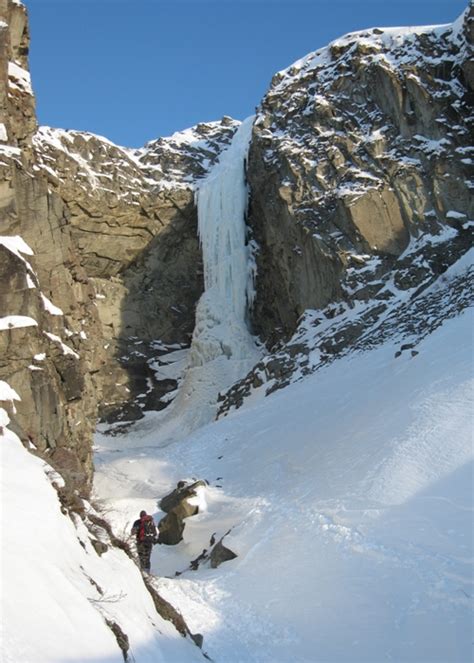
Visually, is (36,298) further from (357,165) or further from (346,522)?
(357,165)

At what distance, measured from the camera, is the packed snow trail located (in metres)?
37.4

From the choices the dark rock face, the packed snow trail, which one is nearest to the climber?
the packed snow trail

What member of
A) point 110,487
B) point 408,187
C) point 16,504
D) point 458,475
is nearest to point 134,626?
point 16,504

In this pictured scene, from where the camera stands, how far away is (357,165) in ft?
123

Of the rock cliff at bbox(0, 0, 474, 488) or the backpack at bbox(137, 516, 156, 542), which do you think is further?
the rock cliff at bbox(0, 0, 474, 488)

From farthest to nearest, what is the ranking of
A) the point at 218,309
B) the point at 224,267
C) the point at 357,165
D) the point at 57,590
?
the point at 224,267, the point at 218,309, the point at 357,165, the point at 57,590

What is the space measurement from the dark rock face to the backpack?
23.3 meters

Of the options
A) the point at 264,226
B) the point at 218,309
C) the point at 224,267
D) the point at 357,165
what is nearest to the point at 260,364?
the point at 218,309

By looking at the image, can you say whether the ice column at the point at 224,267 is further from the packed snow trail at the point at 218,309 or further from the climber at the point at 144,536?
the climber at the point at 144,536

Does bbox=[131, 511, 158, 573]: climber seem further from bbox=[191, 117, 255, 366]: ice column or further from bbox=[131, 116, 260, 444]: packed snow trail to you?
bbox=[191, 117, 255, 366]: ice column

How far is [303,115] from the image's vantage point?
40.5 m

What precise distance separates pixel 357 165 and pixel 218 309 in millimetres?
11865

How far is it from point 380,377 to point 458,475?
32.6 feet

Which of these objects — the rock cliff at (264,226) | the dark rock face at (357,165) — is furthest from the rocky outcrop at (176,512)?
the dark rock face at (357,165)
